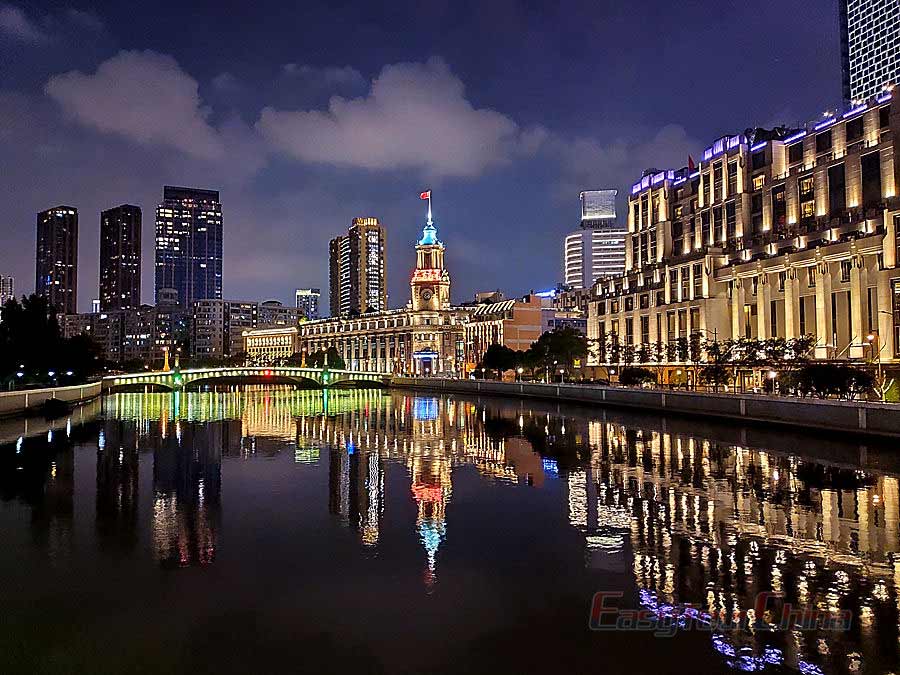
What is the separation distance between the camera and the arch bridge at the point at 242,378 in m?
107

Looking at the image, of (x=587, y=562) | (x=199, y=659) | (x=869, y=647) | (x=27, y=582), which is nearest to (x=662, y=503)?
(x=587, y=562)

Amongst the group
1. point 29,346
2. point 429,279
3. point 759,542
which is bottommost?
point 759,542

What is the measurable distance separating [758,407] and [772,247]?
40.3 m

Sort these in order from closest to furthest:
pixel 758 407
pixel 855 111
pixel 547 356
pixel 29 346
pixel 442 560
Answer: pixel 442 560 → pixel 758 407 → pixel 29 346 → pixel 855 111 → pixel 547 356

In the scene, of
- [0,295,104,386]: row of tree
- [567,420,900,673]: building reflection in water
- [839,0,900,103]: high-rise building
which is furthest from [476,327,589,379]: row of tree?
[839,0,900,103]: high-rise building

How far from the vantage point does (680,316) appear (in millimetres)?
86250

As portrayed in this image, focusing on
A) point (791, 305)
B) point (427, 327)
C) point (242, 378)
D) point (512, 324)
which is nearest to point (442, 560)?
point (791, 305)

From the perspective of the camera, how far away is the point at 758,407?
38188 millimetres

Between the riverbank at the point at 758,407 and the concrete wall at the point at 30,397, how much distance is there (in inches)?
1677

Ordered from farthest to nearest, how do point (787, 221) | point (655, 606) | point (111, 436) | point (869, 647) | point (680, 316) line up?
point (680, 316) → point (787, 221) → point (111, 436) → point (655, 606) → point (869, 647)

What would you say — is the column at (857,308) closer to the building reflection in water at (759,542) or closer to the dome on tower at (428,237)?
the building reflection in water at (759,542)

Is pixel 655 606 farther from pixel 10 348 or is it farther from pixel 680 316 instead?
pixel 680 316

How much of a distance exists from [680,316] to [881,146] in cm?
2905

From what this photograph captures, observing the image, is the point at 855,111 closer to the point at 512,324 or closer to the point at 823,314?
the point at 823,314
